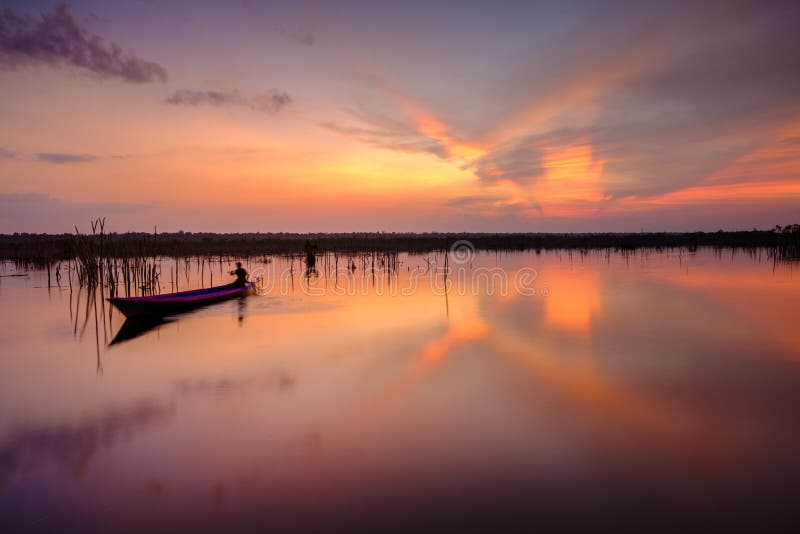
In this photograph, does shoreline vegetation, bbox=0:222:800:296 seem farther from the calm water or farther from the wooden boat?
the calm water

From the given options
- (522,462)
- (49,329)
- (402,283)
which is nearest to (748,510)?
(522,462)

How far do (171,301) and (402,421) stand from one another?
1048cm

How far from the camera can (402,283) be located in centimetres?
2325

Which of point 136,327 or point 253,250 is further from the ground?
point 253,250

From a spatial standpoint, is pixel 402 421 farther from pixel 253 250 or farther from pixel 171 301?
pixel 253 250

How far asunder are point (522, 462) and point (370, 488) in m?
1.85

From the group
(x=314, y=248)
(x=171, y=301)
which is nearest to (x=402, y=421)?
(x=171, y=301)

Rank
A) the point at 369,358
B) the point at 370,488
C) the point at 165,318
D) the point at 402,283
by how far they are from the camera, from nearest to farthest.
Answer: the point at 370,488 → the point at 369,358 → the point at 165,318 → the point at 402,283

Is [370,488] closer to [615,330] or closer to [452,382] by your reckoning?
[452,382]

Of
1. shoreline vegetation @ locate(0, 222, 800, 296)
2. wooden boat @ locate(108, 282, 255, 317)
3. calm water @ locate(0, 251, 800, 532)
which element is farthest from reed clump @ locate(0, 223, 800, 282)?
calm water @ locate(0, 251, 800, 532)

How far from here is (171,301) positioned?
46.8 ft

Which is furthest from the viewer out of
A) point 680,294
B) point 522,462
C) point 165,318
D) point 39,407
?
point 680,294

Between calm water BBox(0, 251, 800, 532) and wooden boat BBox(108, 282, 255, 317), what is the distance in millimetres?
701

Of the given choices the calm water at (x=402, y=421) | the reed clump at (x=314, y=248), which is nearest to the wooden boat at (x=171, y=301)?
the calm water at (x=402, y=421)
